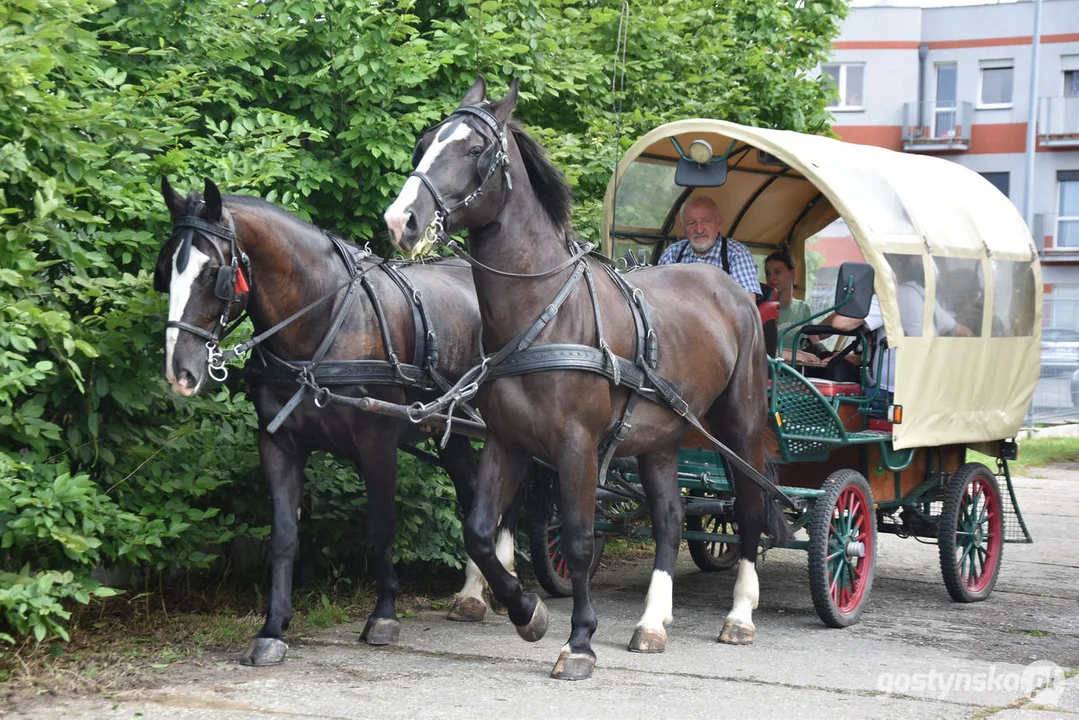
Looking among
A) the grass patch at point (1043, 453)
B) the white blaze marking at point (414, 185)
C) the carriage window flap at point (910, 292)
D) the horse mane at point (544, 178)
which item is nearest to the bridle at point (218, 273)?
the white blaze marking at point (414, 185)

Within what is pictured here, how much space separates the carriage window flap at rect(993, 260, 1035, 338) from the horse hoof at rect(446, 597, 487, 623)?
388 centimetres

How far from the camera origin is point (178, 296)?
5492mm

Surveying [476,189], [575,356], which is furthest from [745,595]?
[476,189]

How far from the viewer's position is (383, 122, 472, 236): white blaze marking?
17.0 ft

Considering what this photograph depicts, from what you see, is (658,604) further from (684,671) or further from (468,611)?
(468,611)

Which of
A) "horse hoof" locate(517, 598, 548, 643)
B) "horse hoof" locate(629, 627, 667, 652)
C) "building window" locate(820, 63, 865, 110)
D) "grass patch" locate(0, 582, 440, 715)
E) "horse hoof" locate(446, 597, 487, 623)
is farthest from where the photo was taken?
"building window" locate(820, 63, 865, 110)

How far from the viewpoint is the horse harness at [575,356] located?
564cm

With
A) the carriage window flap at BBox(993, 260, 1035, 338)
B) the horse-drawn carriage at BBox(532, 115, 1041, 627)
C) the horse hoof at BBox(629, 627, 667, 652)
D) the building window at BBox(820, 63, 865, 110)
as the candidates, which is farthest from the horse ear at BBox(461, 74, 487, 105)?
the building window at BBox(820, 63, 865, 110)

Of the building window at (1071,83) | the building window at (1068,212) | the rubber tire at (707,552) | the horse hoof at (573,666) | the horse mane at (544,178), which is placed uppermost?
the building window at (1071,83)

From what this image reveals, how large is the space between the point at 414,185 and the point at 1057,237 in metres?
34.7

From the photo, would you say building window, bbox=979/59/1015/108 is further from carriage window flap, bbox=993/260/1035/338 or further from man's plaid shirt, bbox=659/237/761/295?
man's plaid shirt, bbox=659/237/761/295

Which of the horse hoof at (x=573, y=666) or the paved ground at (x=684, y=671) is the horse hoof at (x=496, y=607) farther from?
the horse hoof at (x=573, y=666)

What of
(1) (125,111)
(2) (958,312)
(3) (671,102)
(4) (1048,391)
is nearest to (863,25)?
(4) (1048,391)

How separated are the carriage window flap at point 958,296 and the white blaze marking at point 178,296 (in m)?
4.45
